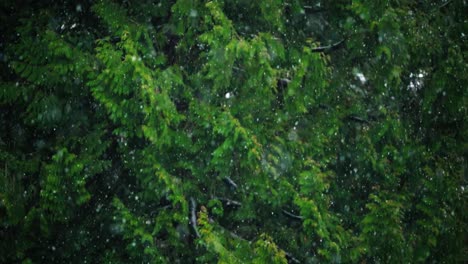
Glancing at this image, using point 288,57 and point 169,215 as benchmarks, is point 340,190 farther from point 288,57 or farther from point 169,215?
point 169,215

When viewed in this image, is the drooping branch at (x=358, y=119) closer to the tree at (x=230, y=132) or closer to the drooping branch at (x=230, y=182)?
the tree at (x=230, y=132)

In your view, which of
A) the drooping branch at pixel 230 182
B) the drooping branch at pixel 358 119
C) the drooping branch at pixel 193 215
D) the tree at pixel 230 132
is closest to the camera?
the tree at pixel 230 132

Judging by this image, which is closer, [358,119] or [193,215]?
[193,215]

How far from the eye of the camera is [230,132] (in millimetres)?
6492

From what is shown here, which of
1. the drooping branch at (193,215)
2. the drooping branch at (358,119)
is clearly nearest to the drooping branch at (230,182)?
the drooping branch at (193,215)

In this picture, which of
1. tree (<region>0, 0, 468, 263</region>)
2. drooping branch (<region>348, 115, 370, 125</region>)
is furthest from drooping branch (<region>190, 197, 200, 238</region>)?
drooping branch (<region>348, 115, 370, 125</region>)

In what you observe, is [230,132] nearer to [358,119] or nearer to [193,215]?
[193,215]

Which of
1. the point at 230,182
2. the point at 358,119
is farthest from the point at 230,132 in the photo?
the point at 358,119

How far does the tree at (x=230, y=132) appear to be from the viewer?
646 centimetres

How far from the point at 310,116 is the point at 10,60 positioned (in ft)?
12.9

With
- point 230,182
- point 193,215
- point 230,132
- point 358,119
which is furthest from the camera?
point 358,119

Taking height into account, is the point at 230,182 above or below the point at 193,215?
above

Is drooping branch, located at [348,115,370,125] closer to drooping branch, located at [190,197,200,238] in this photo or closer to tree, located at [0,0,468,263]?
tree, located at [0,0,468,263]

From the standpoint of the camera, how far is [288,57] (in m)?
7.34
